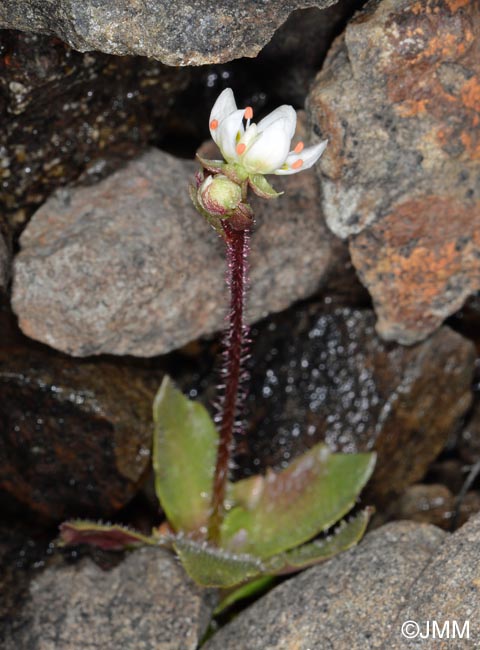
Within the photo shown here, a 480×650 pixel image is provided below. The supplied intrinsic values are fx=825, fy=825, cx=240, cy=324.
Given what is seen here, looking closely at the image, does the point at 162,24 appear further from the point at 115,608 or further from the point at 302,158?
the point at 115,608

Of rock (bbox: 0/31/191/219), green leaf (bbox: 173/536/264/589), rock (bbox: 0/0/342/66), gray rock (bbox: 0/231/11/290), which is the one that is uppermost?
rock (bbox: 0/0/342/66)

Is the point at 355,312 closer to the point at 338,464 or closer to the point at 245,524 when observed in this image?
the point at 338,464

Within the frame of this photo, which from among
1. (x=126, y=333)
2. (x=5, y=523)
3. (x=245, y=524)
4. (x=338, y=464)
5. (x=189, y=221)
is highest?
(x=189, y=221)

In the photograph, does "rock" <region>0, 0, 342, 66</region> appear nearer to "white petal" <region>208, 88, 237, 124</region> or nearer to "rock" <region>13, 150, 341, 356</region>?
"white petal" <region>208, 88, 237, 124</region>

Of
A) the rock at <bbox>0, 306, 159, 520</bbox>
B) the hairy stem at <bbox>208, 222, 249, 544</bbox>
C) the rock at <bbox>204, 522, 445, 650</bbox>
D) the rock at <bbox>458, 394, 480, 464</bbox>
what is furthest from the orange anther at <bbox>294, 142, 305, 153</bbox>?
the rock at <bbox>458, 394, 480, 464</bbox>

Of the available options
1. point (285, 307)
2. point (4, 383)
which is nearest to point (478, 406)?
point (285, 307)

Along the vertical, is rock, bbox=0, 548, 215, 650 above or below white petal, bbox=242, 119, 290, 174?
below

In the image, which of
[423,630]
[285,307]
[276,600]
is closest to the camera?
[423,630]

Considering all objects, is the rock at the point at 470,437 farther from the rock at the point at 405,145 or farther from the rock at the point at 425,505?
the rock at the point at 405,145
